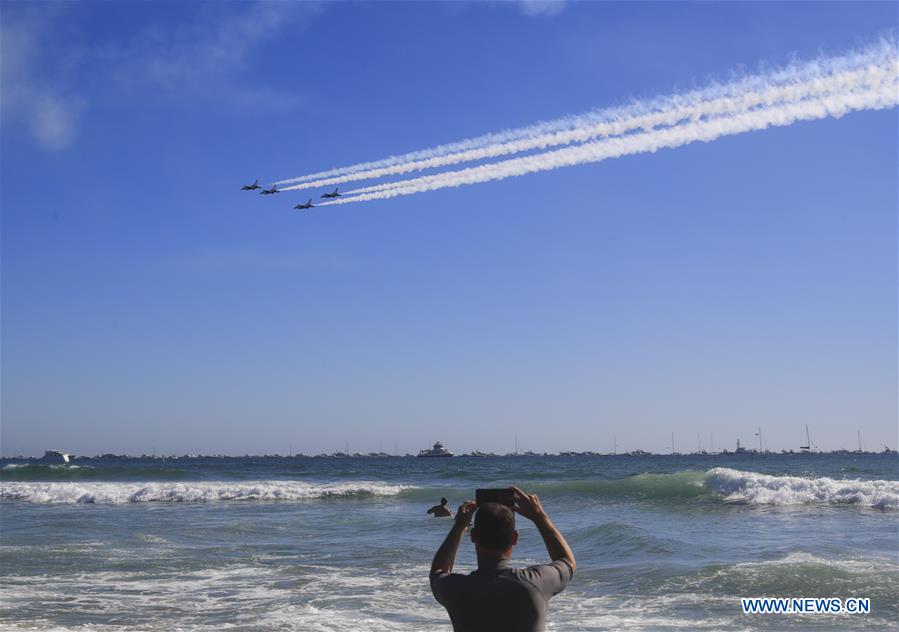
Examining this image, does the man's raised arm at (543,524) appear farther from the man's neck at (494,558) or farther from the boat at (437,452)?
the boat at (437,452)

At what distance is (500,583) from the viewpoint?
4.09 metres

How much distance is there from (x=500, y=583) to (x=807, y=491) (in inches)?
1259

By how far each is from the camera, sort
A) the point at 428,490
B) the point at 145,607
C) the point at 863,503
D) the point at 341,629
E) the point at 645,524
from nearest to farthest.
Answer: the point at 341,629, the point at 145,607, the point at 645,524, the point at 863,503, the point at 428,490

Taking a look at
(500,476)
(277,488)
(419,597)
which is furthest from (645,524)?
(500,476)

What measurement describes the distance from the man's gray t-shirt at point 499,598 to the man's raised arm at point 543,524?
16 cm

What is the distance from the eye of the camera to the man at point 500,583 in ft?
13.3

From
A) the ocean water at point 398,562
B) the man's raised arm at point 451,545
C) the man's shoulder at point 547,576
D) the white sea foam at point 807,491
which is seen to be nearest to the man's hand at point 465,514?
the man's raised arm at point 451,545

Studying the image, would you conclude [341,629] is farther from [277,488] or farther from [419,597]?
[277,488]

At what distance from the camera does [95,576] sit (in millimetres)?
15625

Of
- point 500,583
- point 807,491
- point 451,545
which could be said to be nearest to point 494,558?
point 500,583

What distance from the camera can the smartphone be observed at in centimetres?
420

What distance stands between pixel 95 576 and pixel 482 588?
1408 centimetres

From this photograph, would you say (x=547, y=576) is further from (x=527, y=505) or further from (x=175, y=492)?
(x=175, y=492)

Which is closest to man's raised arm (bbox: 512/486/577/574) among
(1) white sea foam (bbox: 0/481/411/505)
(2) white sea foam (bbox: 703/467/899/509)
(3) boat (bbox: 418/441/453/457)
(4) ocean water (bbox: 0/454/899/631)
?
(4) ocean water (bbox: 0/454/899/631)
